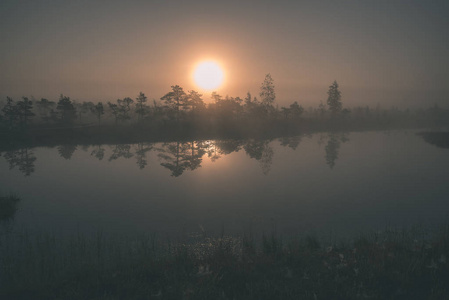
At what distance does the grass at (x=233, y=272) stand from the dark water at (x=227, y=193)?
3664mm

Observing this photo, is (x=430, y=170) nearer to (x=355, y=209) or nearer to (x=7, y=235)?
(x=355, y=209)

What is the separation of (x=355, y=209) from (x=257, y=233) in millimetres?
8718

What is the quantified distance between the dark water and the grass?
12.0ft

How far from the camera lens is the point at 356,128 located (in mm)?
121812

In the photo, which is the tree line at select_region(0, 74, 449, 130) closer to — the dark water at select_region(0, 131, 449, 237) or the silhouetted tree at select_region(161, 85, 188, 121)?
the silhouetted tree at select_region(161, 85, 188, 121)

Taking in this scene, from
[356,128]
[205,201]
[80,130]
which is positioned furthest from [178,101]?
[356,128]

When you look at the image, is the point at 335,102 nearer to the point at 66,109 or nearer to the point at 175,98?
the point at 175,98

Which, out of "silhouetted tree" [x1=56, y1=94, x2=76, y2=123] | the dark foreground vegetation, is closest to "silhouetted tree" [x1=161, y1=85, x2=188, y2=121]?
the dark foreground vegetation

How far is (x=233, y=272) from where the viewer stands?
10.1 meters

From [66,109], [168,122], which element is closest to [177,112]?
[168,122]

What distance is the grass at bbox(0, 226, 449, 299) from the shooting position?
28.8ft

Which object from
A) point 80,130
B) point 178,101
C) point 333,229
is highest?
point 178,101

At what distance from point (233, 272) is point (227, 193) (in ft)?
47.8

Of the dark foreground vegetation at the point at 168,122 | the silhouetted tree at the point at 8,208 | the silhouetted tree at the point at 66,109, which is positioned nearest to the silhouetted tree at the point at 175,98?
Result: the dark foreground vegetation at the point at 168,122
